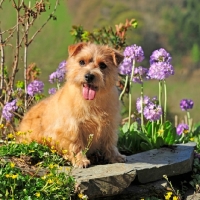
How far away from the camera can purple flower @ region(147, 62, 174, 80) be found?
6418mm

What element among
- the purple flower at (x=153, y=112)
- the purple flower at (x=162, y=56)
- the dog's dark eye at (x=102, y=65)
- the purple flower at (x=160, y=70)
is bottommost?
the purple flower at (x=153, y=112)

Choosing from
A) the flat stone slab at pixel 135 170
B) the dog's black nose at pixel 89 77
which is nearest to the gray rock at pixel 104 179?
the flat stone slab at pixel 135 170

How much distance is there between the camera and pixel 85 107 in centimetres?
542

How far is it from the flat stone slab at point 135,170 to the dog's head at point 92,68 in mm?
731

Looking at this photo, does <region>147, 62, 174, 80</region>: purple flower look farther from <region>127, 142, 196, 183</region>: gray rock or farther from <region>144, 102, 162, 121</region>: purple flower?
<region>127, 142, 196, 183</region>: gray rock

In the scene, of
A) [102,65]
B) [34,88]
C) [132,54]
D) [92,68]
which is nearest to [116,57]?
[102,65]

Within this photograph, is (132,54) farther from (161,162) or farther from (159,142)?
(161,162)

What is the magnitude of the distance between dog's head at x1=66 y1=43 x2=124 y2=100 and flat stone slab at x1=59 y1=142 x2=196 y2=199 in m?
0.73

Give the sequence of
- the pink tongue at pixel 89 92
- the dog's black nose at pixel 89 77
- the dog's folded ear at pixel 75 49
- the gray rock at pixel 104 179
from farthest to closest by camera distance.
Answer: the dog's folded ear at pixel 75 49, the pink tongue at pixel 89 92, the dog's black nose at pixel 89 77, the gray rock at pixel 104 179

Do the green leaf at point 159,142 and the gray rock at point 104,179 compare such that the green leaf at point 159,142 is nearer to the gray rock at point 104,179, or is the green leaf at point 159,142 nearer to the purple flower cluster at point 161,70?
the purple flower cluster at point 161,70

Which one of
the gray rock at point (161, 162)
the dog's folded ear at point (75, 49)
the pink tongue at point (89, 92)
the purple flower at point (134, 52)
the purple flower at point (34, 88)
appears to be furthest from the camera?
the purple flower at point (34, 88)

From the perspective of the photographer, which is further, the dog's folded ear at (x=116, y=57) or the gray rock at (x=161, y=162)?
the gray rock at (x=161, y=162)

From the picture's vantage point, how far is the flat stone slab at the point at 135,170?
506 centimetres

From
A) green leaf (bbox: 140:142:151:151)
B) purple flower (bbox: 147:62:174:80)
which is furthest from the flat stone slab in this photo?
purple flower (bbox: 147:62:174:80)
